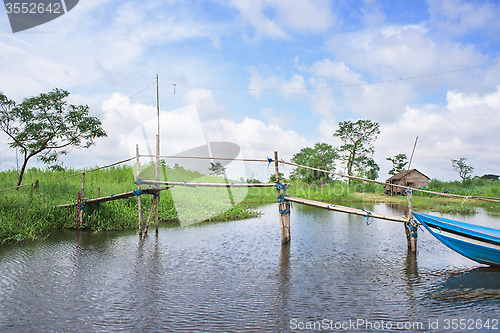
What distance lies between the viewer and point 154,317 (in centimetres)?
474

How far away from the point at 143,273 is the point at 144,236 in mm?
4139

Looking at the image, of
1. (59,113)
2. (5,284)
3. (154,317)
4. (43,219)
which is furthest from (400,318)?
(59,113)

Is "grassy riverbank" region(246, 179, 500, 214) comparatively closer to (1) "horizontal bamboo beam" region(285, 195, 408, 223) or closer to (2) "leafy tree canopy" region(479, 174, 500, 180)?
(2) "leafy tree canopy" region(479, 174, 500, 180)

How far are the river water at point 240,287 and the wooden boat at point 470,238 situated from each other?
1.18ft

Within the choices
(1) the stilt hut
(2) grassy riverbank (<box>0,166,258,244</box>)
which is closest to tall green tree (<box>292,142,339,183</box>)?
(1) the stilt hut

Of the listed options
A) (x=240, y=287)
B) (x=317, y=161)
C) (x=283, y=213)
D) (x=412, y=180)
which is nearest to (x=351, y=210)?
(x=283, y=213)

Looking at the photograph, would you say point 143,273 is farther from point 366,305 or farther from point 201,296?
point 366,305

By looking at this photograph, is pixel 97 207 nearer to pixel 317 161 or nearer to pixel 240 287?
pixel 240 287

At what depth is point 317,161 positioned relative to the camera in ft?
120

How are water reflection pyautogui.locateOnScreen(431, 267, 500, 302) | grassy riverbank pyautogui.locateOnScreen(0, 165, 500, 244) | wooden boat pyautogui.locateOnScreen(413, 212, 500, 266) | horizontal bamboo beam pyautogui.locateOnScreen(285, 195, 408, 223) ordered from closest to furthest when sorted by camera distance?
water reflection pyautogui.locateOnScreen(431, 267, 500, 302), wooden boat pyautogui.locateOnScreen(413, 212, 500, 266), horizontal bamboo beam pyautogui.locateOnScreen(285, 195, 408, 223), grassy riverbank pyautogui.locateOnScreen(0, 165, 500, 244)

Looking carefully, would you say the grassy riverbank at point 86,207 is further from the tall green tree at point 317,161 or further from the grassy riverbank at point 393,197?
the tall green tree at point 317,161

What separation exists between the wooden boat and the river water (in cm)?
36

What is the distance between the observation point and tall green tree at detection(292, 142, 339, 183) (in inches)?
1435

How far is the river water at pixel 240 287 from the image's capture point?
4590mm
